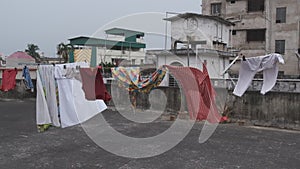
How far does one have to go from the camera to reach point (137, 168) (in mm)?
4543

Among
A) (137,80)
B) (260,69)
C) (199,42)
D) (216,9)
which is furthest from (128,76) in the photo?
(216,9)

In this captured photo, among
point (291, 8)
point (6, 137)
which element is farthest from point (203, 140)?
point (291, 8)

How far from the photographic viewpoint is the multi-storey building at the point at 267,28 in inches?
938

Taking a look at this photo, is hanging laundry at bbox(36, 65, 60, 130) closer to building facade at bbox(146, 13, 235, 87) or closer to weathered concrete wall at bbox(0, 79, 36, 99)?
weathered concrete wall at bbox(0, 79, 36, 99)

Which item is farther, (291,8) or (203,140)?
(291,8)

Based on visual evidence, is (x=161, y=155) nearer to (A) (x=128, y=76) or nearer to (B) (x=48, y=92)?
(B) (x=48, y=92)

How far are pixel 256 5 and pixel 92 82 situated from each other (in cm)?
2165

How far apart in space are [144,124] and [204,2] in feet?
71.5

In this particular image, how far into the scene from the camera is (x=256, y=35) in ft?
82.2

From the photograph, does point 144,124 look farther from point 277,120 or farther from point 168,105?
point 277,120

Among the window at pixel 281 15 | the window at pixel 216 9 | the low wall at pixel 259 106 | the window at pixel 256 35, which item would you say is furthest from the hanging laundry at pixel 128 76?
the window at pixel 281 15

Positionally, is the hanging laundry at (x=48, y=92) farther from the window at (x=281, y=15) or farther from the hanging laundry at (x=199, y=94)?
the window at (x=281, y=15)

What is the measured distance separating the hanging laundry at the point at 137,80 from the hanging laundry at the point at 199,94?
89cm

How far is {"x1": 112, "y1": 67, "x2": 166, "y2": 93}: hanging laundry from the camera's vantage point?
848cm
